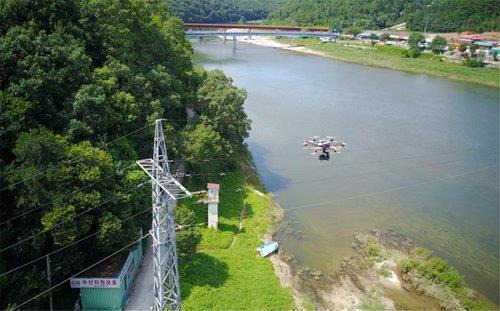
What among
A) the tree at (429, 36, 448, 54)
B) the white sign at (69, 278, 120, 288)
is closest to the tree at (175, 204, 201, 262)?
the white sign at (69, 278, 120, 288)

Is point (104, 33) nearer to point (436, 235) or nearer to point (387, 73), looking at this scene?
point (436, 235)

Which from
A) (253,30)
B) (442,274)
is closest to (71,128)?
(442,274)

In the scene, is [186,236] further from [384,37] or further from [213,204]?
[384,37]

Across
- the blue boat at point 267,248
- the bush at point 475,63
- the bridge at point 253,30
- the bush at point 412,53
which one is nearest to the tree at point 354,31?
the bridge at point 253,30

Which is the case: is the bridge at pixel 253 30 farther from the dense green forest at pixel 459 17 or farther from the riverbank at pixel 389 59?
the dense green forest at pixel 459 17

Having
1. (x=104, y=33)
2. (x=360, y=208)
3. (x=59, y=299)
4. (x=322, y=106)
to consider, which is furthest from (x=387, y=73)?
(x=59, y=299)

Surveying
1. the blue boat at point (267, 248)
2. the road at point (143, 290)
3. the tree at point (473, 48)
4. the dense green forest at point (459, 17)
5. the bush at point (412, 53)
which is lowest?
the blue boat at point (267, 248)
